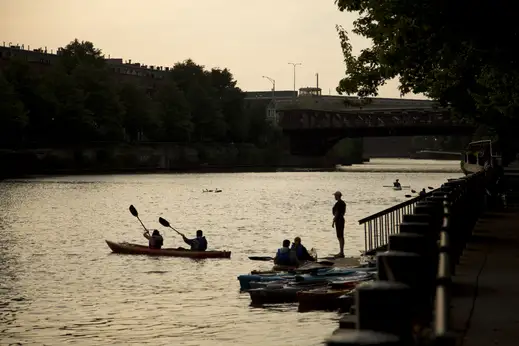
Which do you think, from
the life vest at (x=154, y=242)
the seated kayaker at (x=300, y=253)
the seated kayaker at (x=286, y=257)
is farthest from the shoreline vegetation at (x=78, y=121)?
the seated kayaker at (x=286, y=257)

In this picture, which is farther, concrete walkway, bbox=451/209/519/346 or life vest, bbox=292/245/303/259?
life vest, bbox=292/245/303/259

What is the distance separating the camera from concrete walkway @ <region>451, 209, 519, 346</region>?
1377cm

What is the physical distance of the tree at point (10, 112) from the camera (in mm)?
141025

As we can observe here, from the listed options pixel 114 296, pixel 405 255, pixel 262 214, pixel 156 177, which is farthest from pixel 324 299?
pixel 156 177

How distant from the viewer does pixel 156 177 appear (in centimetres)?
17675

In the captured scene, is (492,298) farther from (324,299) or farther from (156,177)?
(156,177)

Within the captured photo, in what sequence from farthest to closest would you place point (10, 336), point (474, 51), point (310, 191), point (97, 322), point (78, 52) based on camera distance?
point (78, 52)
point (310, 191)
point (97, 322)
point (10, 336)
point (474, 51)

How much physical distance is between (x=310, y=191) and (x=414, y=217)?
12286cm

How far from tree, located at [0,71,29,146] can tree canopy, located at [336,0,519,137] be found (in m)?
103

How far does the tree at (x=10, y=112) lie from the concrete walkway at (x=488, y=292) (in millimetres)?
118820

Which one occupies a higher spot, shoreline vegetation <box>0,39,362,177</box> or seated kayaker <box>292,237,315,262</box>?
shoreline vegetation <box>0,39,362,177</box>

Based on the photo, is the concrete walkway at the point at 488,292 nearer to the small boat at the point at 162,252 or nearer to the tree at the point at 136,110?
the small boat at the point at 162,252

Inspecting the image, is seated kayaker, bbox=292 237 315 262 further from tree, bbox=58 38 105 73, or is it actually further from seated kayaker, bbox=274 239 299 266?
tree, bbox=58 38 105 73

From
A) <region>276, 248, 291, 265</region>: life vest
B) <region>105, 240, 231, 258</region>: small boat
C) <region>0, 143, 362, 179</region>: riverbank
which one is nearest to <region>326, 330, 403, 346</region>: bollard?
<region>276, 248, 291, 265</region>: life vest
